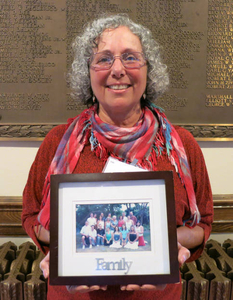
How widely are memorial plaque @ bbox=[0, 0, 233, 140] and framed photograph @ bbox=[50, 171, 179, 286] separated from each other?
3.29 ft

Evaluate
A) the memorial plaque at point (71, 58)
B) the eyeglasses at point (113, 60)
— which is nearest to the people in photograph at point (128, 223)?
the eyeglasses at point (113, 60)

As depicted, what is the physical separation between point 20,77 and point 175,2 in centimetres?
95

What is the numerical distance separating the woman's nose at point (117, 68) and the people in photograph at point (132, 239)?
456 millimetres

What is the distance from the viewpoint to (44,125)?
1.60 metres

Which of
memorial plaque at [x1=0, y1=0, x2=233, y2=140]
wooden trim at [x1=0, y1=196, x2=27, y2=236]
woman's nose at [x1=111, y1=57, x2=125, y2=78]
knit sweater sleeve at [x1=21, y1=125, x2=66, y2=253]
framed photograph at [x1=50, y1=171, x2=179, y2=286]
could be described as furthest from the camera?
wooden trim at [x1=0, y1=196, x2=27, y2=236]

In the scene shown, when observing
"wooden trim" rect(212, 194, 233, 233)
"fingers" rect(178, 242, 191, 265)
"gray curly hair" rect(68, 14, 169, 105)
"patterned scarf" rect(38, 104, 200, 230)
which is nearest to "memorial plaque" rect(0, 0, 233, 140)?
"wooden trim" rect(212, 194, 233, 233)

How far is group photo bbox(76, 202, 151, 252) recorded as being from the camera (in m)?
0.65

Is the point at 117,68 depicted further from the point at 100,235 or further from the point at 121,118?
the point at 100,235

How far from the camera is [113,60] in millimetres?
862

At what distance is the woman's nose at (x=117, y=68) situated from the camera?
84 centimetres

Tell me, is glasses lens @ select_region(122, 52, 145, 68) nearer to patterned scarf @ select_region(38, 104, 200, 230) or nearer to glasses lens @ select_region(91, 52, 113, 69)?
glasses lens @ select_region(91, 52, 113, 69)

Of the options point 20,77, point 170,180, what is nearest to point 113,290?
point 170,180

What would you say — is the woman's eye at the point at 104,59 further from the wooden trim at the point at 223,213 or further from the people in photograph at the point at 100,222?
the wooden trim at the point at 223,213

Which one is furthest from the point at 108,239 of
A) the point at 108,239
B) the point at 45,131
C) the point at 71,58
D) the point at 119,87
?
the point at 71,58
